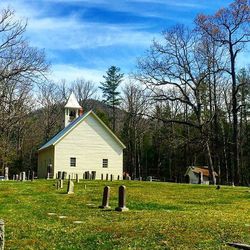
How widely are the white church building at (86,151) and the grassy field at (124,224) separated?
90.3 feet

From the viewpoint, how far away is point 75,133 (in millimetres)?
50625

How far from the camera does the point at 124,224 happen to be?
13359 millimetres

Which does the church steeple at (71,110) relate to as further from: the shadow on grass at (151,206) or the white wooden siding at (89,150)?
the shadow on grass at (151,206)

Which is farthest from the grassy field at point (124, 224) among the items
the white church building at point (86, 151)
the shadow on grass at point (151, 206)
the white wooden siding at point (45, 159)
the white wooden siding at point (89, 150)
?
the white wooden siding at point (45, 159)

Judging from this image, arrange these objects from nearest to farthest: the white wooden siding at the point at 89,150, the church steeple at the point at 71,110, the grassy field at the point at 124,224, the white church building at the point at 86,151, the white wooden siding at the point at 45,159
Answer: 1. the grassy field at the point at 124,224
2. the white church building at the point at 86,151
3. the white wooden siding at the point at 89,150
4. the white wooden siding at the point at 45,159
5. the church steeple at the point at 71,110

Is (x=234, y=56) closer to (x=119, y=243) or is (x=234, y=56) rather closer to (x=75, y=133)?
(x=75, y=133)

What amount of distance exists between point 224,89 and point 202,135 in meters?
16.5

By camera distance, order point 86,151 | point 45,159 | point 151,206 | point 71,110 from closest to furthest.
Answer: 1. point 151,206
2. point 86,151
3. point 45,159
4. point 71,110

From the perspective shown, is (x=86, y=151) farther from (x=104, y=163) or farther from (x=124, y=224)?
(x=124, y=224)

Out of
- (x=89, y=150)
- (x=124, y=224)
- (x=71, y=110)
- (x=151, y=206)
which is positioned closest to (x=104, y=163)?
(x=89, y=150)

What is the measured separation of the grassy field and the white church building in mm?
27509

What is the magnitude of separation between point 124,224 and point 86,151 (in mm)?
37922

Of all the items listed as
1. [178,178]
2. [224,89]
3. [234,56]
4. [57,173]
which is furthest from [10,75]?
[178,178]

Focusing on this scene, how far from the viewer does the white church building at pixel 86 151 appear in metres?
49.8
